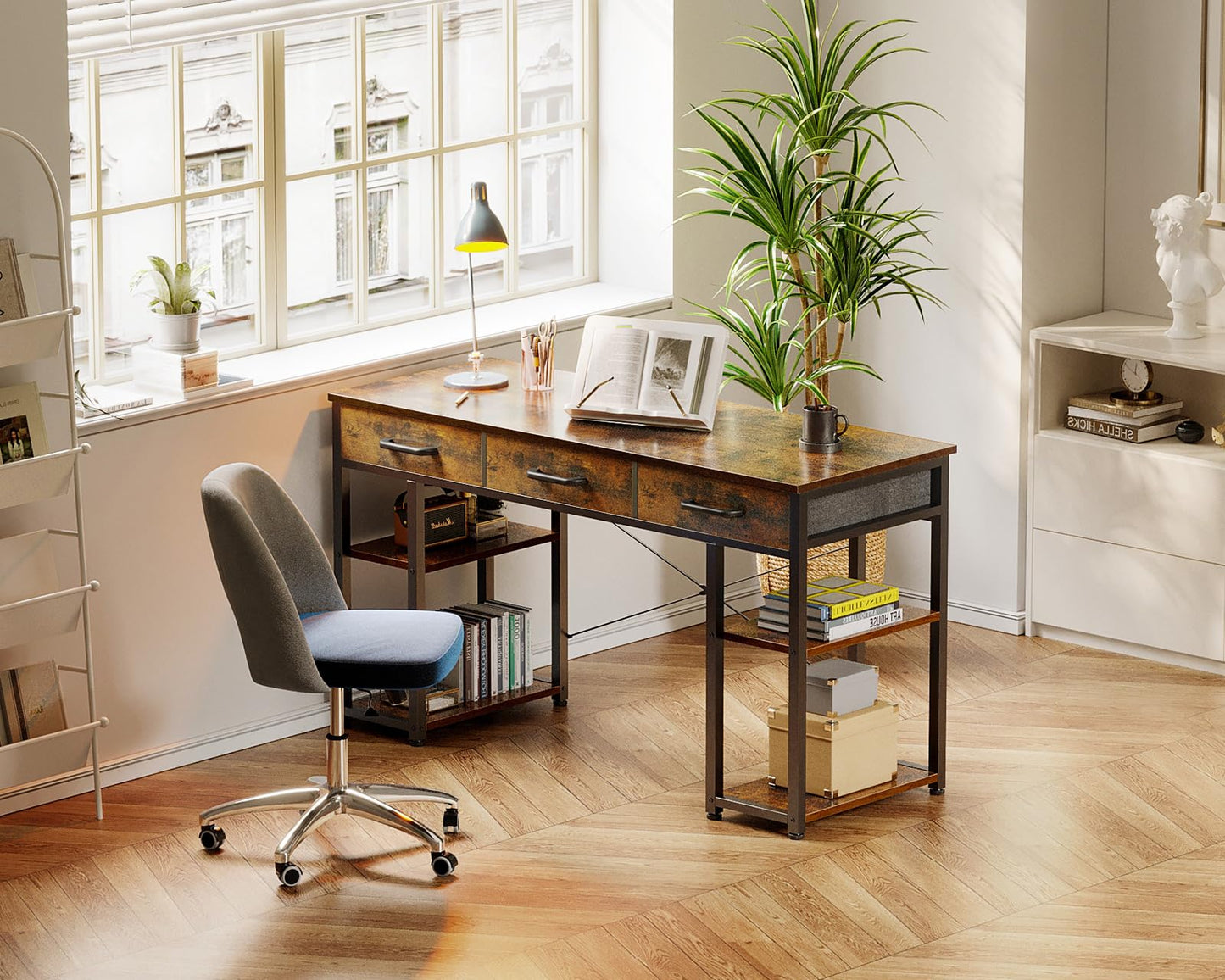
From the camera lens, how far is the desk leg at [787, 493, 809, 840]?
4.51 metres

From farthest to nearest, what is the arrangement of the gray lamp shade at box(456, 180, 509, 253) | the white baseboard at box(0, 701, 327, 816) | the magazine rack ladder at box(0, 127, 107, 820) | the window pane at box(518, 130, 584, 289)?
the window pane at box(518, 130, 584, 289), the gray lamp shade at box(456, 180, 509, 253), the white baseboard at box(0, 701, 327, 816), the magazine rack ladder at box(0, 127, 107, 820)

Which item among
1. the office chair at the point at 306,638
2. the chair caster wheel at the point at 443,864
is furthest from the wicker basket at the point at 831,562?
the chair caster wheel at the point at 443,864

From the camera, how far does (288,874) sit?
4492 millimetres

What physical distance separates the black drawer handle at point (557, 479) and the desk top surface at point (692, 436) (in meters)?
0.09

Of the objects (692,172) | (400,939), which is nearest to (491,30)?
(692,172)

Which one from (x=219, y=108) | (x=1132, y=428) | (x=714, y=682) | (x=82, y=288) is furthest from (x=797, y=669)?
(x=219, y=108)

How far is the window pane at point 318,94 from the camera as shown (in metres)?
5.55

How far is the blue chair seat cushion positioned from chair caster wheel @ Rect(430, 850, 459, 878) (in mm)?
384

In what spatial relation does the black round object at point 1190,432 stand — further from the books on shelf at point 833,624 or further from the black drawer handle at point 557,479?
the black drawer handle at point 557,479

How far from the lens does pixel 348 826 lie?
4863mm

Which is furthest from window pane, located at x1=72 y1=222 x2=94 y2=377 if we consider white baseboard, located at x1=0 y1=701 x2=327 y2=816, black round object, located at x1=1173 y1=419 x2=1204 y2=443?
black round object, located at x1=1173 y1=419 x2=1204 y2=443

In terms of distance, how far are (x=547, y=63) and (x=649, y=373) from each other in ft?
5.25

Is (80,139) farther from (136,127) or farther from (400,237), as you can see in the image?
(400,237)

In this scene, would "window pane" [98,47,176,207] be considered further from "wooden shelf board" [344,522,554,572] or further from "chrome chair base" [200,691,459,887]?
"chrome chair base" [200,691,459,887]
